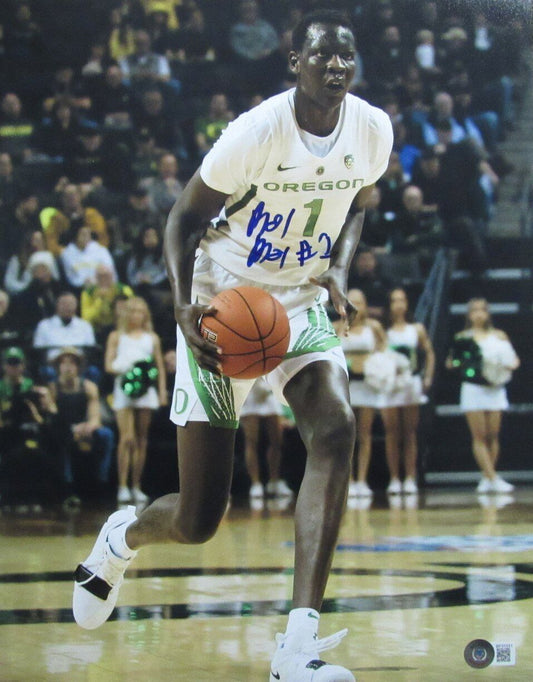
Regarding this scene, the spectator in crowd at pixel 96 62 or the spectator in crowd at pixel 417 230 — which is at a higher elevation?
the spectator in crowd at pixel 96 62

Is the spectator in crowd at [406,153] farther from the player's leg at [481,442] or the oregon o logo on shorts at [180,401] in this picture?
the oregon o logo on shorts at [180,401]

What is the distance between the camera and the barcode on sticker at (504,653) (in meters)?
3.29

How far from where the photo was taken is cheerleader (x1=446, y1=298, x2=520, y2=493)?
1096 cm

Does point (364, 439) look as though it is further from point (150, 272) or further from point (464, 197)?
point (464, 197)

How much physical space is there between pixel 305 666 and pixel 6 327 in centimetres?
821

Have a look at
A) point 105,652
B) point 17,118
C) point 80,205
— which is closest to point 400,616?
point 105,652

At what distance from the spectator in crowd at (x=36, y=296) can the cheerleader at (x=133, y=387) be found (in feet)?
2.88

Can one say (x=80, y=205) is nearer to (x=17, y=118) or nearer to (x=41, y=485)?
(x=17, y=118)

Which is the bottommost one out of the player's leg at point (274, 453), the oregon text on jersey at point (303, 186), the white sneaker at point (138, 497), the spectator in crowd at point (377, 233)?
the white sneaker at point (138, 497)

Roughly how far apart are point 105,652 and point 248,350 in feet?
3.75

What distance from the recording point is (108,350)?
34.4 feet

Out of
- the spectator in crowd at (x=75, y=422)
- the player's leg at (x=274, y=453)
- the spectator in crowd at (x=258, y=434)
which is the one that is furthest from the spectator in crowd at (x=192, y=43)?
the player's leg at (x=274, y=453)

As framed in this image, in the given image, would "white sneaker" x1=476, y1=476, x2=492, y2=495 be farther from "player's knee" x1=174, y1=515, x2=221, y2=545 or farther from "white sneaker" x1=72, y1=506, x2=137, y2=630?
"player's knee" x1=174, y1=515, x2=221, y2=545

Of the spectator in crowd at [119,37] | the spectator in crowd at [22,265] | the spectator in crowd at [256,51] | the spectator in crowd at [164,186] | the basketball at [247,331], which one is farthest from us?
the spectator in crowd at [256,51]
